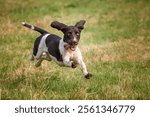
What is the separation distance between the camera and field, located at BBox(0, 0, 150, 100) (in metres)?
8.02

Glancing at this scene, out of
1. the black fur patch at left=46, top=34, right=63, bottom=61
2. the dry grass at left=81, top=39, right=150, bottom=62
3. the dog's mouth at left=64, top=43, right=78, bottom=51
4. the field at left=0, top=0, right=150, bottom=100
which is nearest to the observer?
the field at left=0, top=0, right=150, bottom=100

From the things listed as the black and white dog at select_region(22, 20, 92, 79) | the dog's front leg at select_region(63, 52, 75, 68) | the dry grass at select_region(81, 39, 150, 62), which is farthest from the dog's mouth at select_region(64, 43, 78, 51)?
the dry grass at select_region(81, 39, 150, 62)

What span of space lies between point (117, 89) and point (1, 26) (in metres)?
9.04

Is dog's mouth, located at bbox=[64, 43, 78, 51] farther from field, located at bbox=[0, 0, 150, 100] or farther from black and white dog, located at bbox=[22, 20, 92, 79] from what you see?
field, located at bbox=[0, 0, 150, 100]

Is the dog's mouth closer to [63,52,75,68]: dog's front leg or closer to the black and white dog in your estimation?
the black and white dog

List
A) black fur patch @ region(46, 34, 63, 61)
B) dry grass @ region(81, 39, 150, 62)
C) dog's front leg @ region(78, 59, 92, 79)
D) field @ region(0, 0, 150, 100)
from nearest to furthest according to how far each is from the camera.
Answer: field @ region(0, 0, 150, 100) < dog's front leg @ region(78, 59, 92, 79) < black fur patch @ region(46, 34, 63, 61) < dry grass @ region(81, 39, 150, 62)

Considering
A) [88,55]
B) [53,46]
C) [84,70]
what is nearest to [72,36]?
[84,70]

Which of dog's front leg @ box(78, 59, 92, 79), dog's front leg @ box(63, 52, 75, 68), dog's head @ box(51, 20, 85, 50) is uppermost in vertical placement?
dog's head @ box(51, 20, 85, 50)

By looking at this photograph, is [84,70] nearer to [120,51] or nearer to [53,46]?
[53,46]

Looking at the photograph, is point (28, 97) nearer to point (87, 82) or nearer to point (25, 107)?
point (25, 107)

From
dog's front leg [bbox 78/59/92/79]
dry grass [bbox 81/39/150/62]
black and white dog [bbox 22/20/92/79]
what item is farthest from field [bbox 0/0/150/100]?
black and white dog [bbox 22/20/92/79]

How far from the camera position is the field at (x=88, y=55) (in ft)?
26.3

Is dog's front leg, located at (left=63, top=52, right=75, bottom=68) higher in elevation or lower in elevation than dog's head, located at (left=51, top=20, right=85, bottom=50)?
lower

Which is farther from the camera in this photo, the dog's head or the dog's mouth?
the dog's mouth
